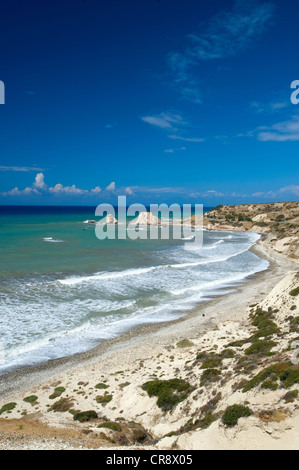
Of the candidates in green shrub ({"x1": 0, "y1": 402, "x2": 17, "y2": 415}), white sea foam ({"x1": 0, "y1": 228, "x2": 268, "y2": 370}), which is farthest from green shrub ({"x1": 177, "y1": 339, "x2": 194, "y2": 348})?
green shrub ({"x1": 0, "y1": 402, "x2": 17, "y2": 415})

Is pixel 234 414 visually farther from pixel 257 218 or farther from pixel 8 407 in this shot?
pixel 257 218

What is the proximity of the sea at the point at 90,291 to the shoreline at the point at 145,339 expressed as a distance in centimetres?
78

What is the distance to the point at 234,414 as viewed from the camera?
8977 mm

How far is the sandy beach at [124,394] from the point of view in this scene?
916cm

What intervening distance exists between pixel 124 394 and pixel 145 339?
Answer: 6.97 metres

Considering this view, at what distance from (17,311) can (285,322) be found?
70.2ft

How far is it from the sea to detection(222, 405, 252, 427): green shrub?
12329mm

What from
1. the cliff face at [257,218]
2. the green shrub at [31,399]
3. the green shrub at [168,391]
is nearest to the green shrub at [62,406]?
the green shrub at [31,399]

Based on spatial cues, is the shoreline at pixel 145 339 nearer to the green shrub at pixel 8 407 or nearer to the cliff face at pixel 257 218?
the green shrub at pixel 8 407

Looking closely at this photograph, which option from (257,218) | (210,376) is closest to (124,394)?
(210,376)

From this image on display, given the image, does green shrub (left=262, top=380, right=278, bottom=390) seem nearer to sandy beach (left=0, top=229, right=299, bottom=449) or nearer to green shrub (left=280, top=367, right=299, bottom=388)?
green shrub (left=280, top=367, right=299, bottom=388)

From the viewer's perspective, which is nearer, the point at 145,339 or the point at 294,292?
the point at 145,339
